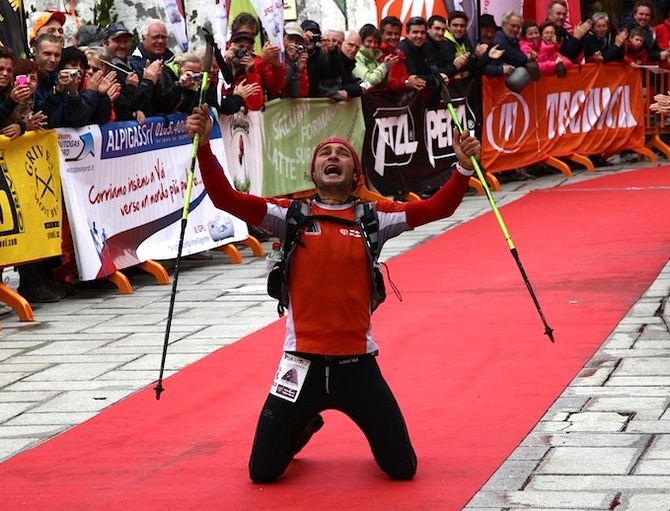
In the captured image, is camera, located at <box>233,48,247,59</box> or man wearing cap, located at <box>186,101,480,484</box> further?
camera, located at <box>233,48,247,59</box>

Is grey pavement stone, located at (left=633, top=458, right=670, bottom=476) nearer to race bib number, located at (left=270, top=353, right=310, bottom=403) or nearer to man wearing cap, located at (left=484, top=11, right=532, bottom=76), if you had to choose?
race bib number, located at (left=270, top=353, right=310, bottom=403)

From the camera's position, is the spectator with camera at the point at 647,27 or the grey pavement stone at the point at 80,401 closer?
the grey pavement stone at the point at 80,401

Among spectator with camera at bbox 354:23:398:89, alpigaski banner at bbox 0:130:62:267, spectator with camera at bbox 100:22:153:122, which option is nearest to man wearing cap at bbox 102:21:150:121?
spectator with camera at bbox 100:22:153:122

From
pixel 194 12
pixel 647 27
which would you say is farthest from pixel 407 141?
pixel 194 12

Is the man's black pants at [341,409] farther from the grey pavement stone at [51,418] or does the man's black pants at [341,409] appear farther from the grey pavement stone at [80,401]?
the grey pavement stone at [80,401]

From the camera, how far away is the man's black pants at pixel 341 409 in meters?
6.32

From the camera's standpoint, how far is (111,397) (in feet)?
27.1

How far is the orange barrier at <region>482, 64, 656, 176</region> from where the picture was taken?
63.1ft

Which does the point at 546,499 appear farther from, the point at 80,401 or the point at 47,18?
the point at 47,18

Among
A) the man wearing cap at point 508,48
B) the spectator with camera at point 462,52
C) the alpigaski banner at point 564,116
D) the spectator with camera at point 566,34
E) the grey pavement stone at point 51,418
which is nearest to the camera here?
the grey pavement stone at point 51,418

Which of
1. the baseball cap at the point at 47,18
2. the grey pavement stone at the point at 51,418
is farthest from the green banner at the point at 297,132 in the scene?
the grey pavement stone at the point at 51,418

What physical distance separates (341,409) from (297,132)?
9.02 metres

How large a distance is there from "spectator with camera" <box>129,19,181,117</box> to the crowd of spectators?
1 centimetres

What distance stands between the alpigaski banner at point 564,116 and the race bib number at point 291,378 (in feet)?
41.7
